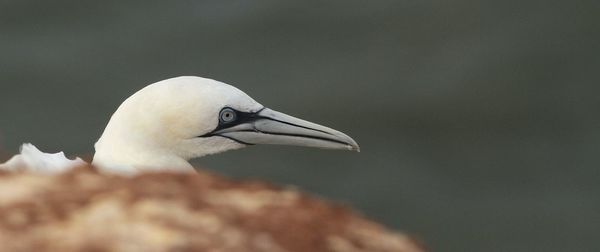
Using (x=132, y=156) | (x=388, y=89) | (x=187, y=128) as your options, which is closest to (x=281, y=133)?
(x=187, y=128)

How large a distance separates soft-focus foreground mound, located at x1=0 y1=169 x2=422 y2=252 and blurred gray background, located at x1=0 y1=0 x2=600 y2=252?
501cm

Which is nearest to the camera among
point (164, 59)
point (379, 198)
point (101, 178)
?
point (101, 178)

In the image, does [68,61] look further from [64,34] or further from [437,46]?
[437,46]

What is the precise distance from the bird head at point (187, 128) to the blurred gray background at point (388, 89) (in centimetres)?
197

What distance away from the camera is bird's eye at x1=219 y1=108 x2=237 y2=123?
5816 millimetres

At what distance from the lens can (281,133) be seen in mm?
6035

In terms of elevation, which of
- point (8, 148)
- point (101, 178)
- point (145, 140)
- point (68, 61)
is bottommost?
point (101, 178)

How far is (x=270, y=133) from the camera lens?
604 cm

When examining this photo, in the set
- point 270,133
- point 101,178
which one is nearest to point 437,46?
point 270,133

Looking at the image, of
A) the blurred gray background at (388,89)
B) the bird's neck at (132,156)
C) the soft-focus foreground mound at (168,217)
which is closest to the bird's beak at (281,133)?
the bird's neck at (132,156)

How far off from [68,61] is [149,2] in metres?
0.69

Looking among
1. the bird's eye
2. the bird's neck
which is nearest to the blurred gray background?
the bird's eye

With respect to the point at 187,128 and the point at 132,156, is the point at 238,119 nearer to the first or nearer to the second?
the point at 187,128

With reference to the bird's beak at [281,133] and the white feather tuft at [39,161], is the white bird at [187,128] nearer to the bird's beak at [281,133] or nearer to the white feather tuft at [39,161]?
the bird's beak at [281,133]
